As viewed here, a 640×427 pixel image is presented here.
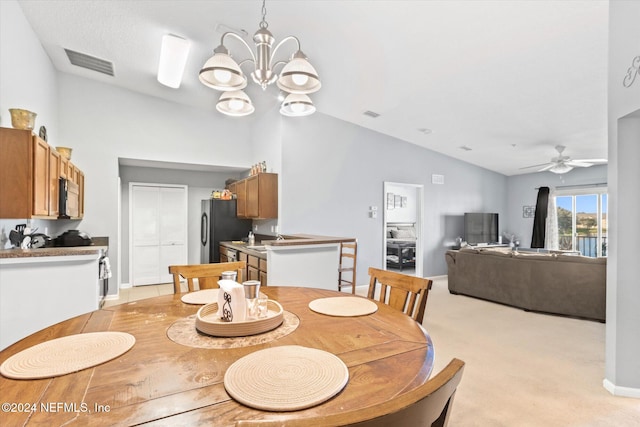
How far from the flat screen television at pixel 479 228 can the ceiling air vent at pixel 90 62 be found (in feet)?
24.6

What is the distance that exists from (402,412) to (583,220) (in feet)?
30.9

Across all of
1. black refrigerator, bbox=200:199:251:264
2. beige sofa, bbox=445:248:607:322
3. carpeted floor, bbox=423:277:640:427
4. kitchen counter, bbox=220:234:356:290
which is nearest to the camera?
carpeted floor, bbox=423:277:640:427

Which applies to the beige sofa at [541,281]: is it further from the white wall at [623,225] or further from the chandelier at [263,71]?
the chandelier at [263,71]

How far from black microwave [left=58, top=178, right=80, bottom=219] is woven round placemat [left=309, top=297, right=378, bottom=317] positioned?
3.43 metres

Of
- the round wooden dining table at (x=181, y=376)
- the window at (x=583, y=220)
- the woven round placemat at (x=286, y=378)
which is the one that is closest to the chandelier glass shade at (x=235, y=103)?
the round wooden dining table at (x=181, y=376)

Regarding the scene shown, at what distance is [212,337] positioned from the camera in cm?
128

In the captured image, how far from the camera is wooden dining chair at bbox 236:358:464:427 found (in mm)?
531

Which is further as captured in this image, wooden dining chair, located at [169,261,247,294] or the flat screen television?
the flat screen television

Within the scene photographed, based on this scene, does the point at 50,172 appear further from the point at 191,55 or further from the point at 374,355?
the point at 374,355

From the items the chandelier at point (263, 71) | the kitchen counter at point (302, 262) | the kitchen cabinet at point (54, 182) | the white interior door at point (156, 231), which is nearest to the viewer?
the chandelier at point (263, 71)

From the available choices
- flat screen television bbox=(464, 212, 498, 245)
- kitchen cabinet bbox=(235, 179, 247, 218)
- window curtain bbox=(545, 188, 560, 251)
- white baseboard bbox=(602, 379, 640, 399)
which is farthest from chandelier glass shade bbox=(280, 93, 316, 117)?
window curtain bbox=(545, 188, 560, 251)

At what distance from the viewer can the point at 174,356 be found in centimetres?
111

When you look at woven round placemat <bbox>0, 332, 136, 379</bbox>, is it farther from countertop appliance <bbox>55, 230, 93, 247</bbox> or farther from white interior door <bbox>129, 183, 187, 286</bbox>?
white interior door <bbox>129, 183, 187, 286</bbox>

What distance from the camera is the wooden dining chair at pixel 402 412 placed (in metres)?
0.53
